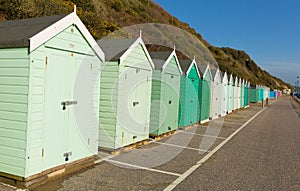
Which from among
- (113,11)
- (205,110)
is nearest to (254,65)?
(113,11)

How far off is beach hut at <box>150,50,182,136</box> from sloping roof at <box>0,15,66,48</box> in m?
4.70

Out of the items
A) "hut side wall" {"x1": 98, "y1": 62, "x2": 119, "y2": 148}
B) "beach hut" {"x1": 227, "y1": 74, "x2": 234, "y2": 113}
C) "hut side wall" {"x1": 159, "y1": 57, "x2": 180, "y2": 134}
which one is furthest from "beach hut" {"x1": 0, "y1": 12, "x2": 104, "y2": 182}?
"beach hut" {"x1": 227, "y1": 74, "x2": 234, "y2": 113}

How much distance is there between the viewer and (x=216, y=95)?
17203 millimetres

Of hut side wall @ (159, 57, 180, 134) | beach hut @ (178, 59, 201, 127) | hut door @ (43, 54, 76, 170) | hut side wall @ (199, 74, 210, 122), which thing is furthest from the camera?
hut side wall @ (199, 74, 210, 122)

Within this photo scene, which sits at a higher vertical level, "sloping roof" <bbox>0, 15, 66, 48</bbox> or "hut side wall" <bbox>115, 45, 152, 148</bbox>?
"sloping roof" <bbox>0, 15, 66, 48</bbox>

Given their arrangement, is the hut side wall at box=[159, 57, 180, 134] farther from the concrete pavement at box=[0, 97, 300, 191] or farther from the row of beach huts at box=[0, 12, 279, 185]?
the row of beach huts at box=[0, 12, 279, 185]

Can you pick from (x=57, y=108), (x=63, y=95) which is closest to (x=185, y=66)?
(x=63, y=95)

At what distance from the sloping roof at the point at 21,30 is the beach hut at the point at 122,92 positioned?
2.14 meters

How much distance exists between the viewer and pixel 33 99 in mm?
4672

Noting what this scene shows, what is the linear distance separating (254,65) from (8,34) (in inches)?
4364

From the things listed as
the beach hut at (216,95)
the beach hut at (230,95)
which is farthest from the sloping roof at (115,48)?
the beach hut at (230,95)

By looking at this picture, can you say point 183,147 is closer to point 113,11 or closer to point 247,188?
point 247,188

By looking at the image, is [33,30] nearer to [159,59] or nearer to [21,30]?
[21,30]

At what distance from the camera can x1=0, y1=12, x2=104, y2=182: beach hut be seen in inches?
182
